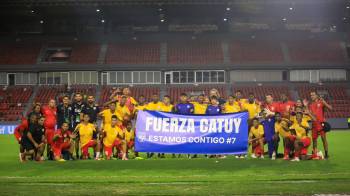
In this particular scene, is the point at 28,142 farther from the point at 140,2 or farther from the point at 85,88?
the point at 85,88

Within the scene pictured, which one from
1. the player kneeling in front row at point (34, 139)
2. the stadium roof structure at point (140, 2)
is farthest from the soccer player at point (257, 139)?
the stadium roof structure at point (140, 2)

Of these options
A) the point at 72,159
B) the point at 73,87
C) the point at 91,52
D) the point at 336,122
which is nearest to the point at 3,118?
the point at 73,87

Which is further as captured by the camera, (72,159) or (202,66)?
(202,66)

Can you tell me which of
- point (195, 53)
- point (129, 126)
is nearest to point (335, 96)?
point (195, 53)

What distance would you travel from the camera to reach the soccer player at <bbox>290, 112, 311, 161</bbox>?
15.1m

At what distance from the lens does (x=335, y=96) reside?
162 feet

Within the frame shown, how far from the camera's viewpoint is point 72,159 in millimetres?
16109

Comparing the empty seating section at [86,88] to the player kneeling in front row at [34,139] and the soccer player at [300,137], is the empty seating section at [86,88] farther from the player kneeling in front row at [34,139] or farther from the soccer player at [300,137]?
the soccer player at [300,137]

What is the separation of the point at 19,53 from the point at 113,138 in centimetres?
3977

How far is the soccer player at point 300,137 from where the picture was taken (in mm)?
15109

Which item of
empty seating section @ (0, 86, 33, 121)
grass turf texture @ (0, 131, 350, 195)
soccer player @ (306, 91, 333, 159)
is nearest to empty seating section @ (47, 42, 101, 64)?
empty seating section @ (0, 86, 33, 121)

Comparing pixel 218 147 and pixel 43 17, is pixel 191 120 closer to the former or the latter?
pixel 218 147

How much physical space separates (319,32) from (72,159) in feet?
143

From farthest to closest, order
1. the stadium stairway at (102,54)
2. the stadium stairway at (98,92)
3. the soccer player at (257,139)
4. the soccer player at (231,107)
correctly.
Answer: the stadium stairway at (102,54) → the stadium stairway at (98,92) → the soccer player at (231,107) → the soccer player at (257,139)
